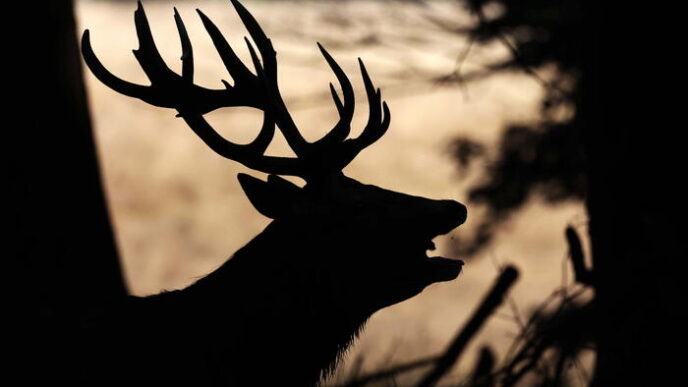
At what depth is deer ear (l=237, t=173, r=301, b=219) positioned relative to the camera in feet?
Result: 8.23

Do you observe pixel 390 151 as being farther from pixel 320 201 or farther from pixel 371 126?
pixel 320 201

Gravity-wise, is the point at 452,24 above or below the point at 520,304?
above

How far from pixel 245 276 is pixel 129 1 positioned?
12474mm

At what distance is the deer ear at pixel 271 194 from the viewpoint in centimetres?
251

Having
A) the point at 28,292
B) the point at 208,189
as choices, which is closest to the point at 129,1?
the point at 208,189

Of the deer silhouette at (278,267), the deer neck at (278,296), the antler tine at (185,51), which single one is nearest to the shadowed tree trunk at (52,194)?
the deer silhouette at (278,267)

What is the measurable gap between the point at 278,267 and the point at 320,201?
218 millimetres

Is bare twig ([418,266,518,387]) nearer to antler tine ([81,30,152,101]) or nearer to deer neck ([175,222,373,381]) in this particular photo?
deer neck ([175,222,373,381])

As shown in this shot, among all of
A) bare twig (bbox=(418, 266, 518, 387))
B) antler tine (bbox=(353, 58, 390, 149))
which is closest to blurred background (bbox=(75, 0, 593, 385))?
bare twig (bbox=(418, 266, 518, 387))

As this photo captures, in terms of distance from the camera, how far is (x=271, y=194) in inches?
99.7

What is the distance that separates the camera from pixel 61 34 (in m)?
3.94

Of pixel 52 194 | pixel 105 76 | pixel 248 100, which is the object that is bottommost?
pixel 52 194

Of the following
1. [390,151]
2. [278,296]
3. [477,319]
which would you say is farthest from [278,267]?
[390,151]

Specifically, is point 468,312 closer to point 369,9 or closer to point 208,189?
point 208,189
